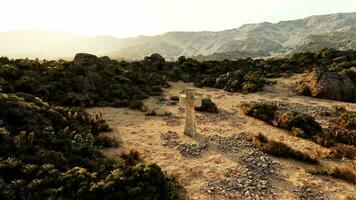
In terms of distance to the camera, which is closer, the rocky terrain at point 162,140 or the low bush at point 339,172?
the rocky terrain at point 162,140

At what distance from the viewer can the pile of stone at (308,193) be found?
12.5 m

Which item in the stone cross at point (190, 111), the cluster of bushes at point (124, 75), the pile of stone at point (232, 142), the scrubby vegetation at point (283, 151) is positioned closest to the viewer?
the scrubby vegetation at point (283, 151)

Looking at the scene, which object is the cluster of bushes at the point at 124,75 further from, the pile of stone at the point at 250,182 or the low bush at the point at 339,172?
the low bush at the point at 339,172

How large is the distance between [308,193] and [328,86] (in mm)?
21399

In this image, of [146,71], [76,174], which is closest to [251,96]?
[146,71]

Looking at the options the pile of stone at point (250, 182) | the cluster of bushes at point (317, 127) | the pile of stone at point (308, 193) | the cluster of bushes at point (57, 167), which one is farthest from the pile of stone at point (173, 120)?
the pile of stone at point (308, 193)

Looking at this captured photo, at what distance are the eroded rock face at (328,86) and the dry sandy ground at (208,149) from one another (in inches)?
54.6

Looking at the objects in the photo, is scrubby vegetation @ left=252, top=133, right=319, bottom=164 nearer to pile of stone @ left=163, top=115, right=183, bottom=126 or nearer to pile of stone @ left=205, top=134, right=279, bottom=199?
pile of stone @ left=205, top=134, right=279, bottom=199

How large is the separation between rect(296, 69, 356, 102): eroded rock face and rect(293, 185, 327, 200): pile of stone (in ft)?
66.7

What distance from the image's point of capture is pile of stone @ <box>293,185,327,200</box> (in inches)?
490

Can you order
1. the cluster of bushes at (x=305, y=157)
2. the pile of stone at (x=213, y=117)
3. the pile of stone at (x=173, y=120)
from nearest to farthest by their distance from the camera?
the cluster of bushes at (x=305, y=157)
the pile of stone at (x=173, y=120)
the pile of stone at (x=213, y=117)

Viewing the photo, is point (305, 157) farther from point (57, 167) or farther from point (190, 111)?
point (57, 167)

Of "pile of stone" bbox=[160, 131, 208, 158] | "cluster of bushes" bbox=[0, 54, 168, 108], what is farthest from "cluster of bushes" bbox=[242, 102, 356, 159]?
"cluster of bushes" bbox=[0, 54, 168, 108]

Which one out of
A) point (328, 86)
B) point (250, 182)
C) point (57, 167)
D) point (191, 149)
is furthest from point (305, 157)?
point (328, 86)
